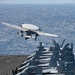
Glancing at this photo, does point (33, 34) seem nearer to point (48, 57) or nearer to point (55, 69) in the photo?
point (48, 57)

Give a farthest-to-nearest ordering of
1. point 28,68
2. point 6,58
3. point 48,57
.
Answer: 1. point 6,58
2. point 48,57
3. point 28,68

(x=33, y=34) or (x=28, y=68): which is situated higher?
(x=33, y=34)

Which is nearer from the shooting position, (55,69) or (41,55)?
(55,69)

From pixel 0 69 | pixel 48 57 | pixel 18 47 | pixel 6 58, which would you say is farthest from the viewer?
pixel 18 47

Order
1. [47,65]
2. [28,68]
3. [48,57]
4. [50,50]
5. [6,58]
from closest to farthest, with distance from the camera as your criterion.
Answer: [28,68] < [47,65] < [48,57] < [50,50] < [6,58]

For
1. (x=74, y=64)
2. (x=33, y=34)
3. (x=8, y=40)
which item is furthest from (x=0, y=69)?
(x=8, y=40)

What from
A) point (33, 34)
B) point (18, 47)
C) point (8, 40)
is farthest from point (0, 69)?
point (8, 40)

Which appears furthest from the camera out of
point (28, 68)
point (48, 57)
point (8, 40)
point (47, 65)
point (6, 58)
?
point (8, 40)

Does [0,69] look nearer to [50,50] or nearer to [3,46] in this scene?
[50,50]

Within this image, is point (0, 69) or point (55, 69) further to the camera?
point (0, 69)
